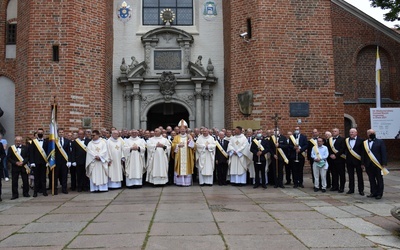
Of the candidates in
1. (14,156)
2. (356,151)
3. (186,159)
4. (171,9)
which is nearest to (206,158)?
(186,159)

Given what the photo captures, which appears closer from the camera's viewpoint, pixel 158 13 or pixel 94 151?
pixel 94 151

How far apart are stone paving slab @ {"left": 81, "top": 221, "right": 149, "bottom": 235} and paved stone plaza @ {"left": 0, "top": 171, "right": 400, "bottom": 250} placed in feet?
0.05

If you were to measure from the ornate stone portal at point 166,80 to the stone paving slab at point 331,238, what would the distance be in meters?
10.7

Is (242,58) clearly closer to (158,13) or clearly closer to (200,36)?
(200,36)

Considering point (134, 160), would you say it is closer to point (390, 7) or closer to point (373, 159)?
point (373, 159)

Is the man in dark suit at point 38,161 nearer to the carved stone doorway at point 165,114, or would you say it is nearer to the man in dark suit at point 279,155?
the man in dark suit at point 279,155

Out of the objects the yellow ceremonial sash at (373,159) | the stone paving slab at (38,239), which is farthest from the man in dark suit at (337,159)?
the stone paving slab at (38,239)

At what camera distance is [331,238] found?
220 inches

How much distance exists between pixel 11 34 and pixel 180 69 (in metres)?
7.46

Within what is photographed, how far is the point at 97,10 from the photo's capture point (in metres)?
14.9

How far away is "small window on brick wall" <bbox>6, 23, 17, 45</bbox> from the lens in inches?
660

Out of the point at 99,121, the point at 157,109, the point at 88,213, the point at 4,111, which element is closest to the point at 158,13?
the point at 157,109

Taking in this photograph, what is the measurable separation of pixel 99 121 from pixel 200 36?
581cm

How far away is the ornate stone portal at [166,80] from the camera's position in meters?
16.2
